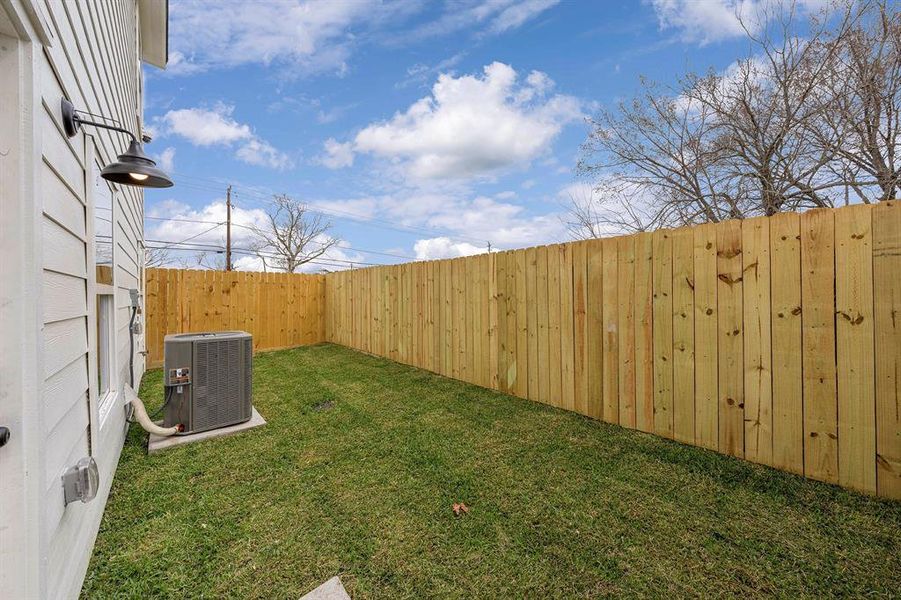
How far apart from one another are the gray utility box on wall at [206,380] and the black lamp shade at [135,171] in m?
1.60

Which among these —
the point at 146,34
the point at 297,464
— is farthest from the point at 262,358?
the point at 146,34

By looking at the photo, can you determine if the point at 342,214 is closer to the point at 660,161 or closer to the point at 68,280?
the point at 660,161

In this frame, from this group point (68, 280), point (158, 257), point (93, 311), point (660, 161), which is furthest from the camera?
point (158, 257)

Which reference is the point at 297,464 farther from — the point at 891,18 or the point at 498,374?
the point at 891,18

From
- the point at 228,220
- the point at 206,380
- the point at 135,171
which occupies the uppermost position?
the point at 228,220

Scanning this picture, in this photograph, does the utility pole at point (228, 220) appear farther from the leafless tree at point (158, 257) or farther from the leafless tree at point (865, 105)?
the leafless tree at point (865, 105)

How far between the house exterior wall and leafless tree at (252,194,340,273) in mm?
19900

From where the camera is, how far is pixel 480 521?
1972mm

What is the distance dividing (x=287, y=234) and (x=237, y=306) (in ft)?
48.6

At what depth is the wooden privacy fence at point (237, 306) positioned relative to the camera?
6488 mm

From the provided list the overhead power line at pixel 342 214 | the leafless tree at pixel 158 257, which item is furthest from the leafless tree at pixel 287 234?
the leafless tree at pixel 158 257

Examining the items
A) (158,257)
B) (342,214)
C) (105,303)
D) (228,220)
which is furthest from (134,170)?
(158,257)

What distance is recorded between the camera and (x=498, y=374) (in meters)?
4.30

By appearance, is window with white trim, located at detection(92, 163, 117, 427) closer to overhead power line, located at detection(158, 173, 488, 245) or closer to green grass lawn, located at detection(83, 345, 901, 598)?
green grass lawn, located at detection(83, 345, 901, 598)
